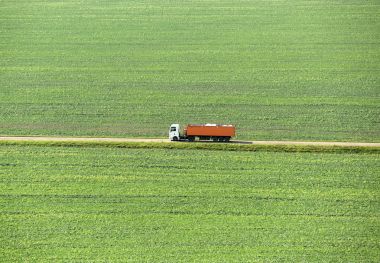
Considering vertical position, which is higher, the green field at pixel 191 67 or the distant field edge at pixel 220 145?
the green field at pixel 191 67

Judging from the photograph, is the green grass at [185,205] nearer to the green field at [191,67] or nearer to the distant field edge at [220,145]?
the distant field edge at [220,145]

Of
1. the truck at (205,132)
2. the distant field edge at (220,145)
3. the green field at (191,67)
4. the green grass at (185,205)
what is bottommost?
the green grass at (185,205)

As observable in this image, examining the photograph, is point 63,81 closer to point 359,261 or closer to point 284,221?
point 284,221

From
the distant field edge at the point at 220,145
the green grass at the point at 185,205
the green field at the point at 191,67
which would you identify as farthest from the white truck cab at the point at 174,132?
the green grass at the point at 185,205

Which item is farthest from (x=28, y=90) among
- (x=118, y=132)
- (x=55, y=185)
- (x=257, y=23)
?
(x=257, y=23)

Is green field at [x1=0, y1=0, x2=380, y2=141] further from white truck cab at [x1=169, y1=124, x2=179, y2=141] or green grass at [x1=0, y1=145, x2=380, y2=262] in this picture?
green grass at [x1=0, y1=145, x2=380, y2=262]

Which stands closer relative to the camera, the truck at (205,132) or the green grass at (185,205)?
the green grass at (185,205)
